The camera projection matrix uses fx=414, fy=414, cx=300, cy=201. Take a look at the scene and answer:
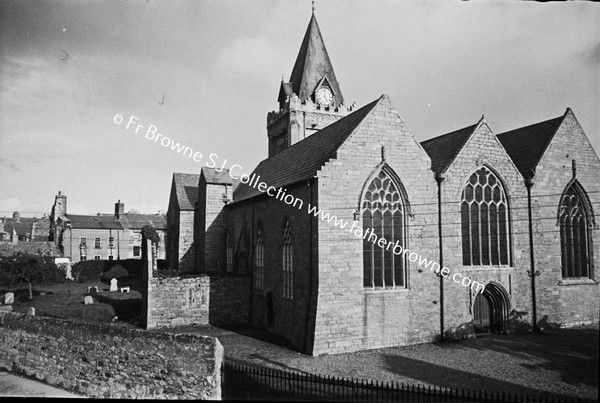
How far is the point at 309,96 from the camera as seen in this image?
35.6m

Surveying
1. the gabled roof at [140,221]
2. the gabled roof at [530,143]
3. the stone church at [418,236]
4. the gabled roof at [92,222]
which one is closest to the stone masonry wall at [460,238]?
the stone church at [418,236]

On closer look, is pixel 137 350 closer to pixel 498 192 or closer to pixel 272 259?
pixel 272 259

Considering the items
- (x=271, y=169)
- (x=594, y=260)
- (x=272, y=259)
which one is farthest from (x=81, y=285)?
(x=594, y=260)

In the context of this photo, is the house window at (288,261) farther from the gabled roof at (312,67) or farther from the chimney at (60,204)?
the chimney at (60,204)

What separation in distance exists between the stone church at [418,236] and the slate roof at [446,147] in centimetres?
10

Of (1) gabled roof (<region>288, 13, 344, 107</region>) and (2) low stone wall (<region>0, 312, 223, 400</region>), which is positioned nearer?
(2) low stone wall (<region>0, 312, 223, 400</region>)

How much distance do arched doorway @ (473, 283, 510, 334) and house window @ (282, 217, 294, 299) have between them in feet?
26.3

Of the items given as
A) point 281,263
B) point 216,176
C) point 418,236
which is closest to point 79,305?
point 216,176

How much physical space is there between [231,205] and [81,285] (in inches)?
1006

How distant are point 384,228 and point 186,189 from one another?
23.1 metres

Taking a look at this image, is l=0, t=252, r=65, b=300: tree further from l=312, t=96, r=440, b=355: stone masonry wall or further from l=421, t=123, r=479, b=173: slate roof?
l=421, t=123, r=479, b=173: slate roof

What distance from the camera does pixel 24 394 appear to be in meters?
12.3

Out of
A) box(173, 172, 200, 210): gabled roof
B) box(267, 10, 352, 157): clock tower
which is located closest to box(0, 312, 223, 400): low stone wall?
box(173, 172, 200, 210): gabled roof

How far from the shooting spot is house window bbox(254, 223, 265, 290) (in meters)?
21.1
